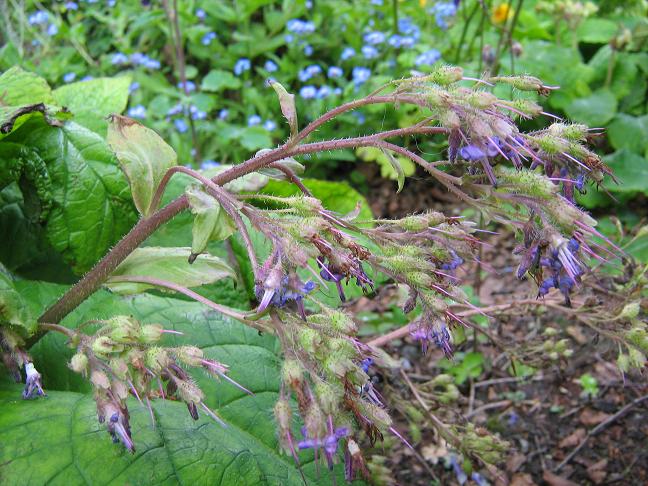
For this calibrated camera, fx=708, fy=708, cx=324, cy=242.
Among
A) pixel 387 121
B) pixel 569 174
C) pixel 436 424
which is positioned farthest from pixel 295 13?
pixel 569 174

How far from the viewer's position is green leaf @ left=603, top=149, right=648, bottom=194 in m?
3.64

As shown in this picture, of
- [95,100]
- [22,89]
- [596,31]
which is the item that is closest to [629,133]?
[596,31]

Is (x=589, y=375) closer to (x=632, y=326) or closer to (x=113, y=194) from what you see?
(x=632, y=326)

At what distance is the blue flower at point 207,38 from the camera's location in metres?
4.93

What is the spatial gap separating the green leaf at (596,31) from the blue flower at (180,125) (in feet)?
8.72

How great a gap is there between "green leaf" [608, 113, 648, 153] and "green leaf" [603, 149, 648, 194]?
20cm

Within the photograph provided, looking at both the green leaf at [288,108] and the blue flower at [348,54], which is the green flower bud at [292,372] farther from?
the blue flower at [348,54]

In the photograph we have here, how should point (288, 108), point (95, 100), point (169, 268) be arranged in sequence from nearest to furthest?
point (288, 108)
point (169, 268)
point (95, 100)

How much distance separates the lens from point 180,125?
14.1 ft

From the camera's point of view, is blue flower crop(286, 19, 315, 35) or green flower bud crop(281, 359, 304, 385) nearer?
green flower bud crop(281, 359, 304, 385)

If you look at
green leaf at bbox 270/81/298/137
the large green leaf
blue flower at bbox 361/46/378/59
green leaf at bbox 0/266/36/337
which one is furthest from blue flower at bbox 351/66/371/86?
green leaf at bbox 0/266/36/337

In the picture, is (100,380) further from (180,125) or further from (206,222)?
(180,125)

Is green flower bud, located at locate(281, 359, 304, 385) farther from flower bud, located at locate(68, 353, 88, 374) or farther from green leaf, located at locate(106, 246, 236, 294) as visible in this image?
green leaf, located at locate(106, 246, 236, 294)

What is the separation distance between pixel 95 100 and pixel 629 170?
9.18ft
